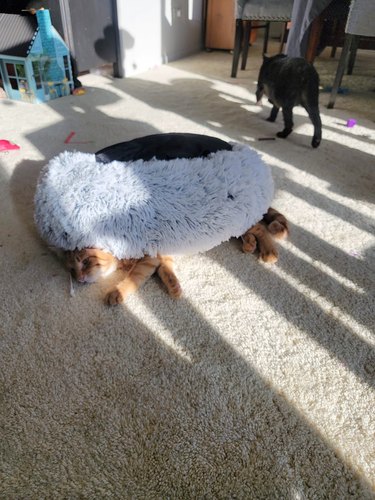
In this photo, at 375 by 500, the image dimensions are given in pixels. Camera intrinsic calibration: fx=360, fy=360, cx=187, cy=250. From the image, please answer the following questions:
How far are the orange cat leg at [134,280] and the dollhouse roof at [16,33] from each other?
74.3 inches

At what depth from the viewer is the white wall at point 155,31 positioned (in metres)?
2.84

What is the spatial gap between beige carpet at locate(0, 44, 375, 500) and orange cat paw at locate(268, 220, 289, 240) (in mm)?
34

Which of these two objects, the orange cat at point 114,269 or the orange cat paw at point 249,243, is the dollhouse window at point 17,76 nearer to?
the orange cat at point 114,269

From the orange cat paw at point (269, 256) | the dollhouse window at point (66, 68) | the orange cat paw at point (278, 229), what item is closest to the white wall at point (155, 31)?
the dollhouse window at point (66, 68)

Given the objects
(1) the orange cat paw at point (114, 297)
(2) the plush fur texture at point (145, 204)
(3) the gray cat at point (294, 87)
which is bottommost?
(1) the orange cat paw at point (114, 297)

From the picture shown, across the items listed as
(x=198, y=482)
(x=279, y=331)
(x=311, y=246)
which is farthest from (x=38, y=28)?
(x=198, y=482)

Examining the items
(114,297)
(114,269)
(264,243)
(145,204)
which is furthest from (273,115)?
(114,297)

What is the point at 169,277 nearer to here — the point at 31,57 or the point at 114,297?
the point at 114,297

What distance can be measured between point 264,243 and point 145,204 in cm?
38

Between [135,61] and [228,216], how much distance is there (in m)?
2.56

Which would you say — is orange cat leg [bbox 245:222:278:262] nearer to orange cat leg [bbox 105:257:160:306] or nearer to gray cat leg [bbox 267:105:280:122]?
orange cat leg [bbox 105:257:160:306]

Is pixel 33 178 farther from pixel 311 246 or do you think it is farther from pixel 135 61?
pixel 135 61

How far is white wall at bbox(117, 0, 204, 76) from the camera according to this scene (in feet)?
9.32

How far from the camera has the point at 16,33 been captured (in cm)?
222
